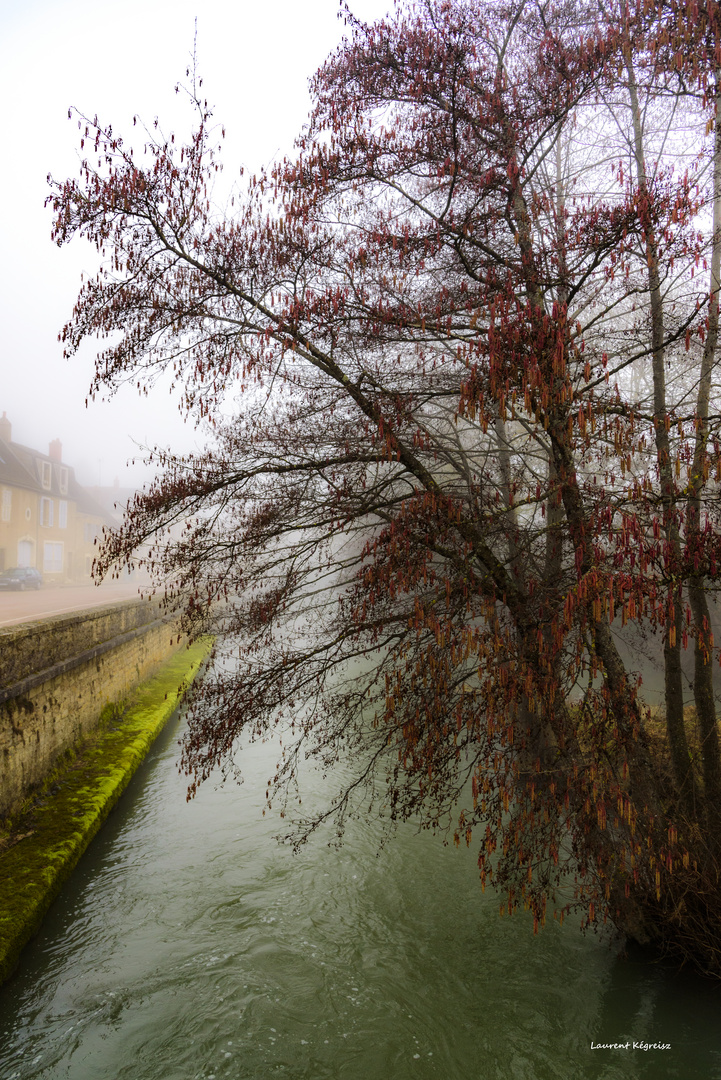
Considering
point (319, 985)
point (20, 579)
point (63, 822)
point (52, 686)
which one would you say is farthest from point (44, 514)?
point (319, 985)

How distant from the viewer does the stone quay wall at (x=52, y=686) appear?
6875 millimetres

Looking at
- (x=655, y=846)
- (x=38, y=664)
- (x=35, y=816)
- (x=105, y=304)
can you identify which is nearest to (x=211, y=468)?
(x=105, y=304)

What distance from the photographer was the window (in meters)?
41.4

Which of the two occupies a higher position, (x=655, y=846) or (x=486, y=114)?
(x=486, y=114)

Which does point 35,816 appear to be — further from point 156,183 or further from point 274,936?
point 156,183

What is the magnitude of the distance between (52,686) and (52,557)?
37712 mm

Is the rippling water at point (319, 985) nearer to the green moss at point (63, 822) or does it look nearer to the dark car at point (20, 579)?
the green moss at point (63, 822)

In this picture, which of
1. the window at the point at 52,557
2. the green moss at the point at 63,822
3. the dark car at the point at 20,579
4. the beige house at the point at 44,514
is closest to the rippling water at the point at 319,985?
the green moss at the point at 63,822

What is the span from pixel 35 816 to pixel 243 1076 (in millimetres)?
3793

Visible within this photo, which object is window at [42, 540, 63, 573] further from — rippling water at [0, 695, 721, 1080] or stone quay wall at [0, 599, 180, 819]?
rippling water at [0, 695, 721, 1080]

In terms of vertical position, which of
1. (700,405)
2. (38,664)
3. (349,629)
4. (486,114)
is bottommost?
(38,664)

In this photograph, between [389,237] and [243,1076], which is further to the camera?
[389,237]

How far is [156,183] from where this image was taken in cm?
505

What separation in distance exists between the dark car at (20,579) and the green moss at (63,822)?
2181 centimetres
